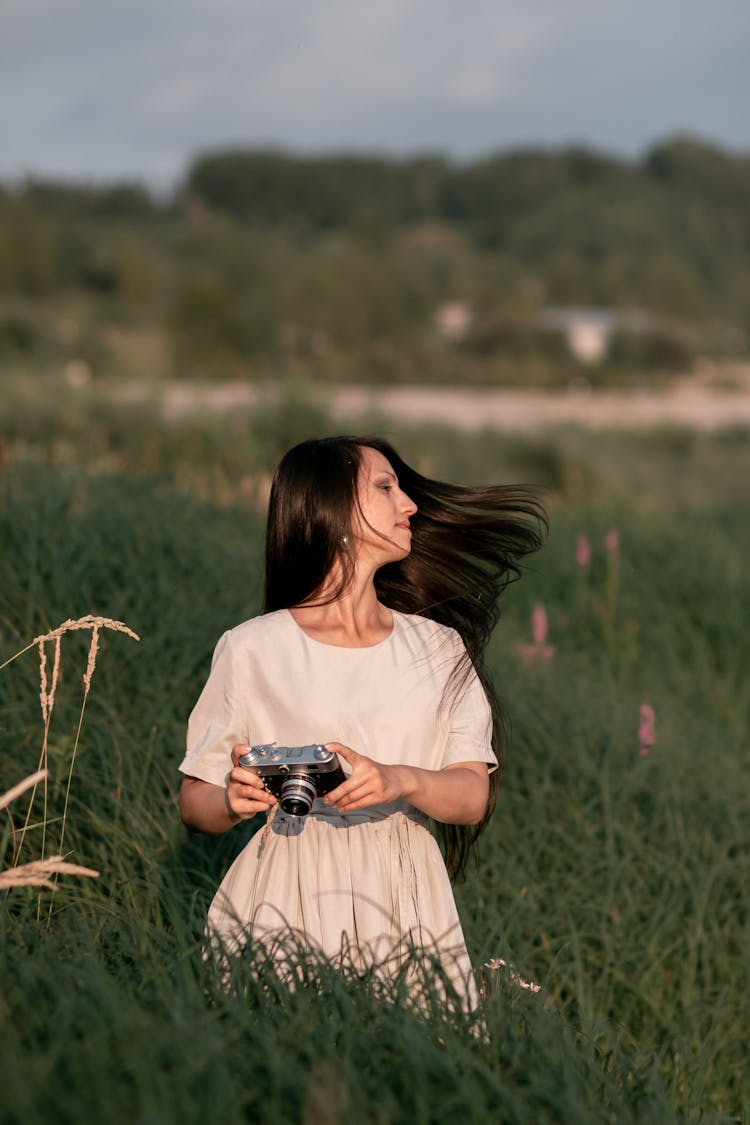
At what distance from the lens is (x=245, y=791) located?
84.2 inches

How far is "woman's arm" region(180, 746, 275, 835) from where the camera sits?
7.01 feet

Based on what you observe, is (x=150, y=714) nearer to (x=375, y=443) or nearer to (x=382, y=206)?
(x=375, y=443)

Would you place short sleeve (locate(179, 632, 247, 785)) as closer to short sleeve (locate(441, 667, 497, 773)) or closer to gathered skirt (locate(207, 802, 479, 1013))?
gathered skirt (locate(207, 802, 479, 1013))

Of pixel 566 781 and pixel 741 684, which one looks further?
pixel 741 684

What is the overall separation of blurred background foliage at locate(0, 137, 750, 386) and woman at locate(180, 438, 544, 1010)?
15.0 metres

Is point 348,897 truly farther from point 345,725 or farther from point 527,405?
point 527,405

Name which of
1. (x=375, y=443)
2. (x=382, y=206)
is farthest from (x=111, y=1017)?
(x=382, y=206)

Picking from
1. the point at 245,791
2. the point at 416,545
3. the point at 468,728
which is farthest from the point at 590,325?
the point at 245,791

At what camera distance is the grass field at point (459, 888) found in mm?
1911

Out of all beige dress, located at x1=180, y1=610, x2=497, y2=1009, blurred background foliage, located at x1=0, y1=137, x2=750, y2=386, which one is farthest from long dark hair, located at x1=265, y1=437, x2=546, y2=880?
blurred background foliage, located at x1=0, y1=137, x2=750, y2=386

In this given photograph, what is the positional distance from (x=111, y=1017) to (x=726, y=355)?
70232 mm

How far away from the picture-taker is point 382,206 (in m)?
132

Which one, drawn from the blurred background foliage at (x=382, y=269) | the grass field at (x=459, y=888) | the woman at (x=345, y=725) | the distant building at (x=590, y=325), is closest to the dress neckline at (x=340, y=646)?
the woman at (x=345, y=725)

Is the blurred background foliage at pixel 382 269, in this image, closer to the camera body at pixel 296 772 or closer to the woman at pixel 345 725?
the woman at pixel 345 725
